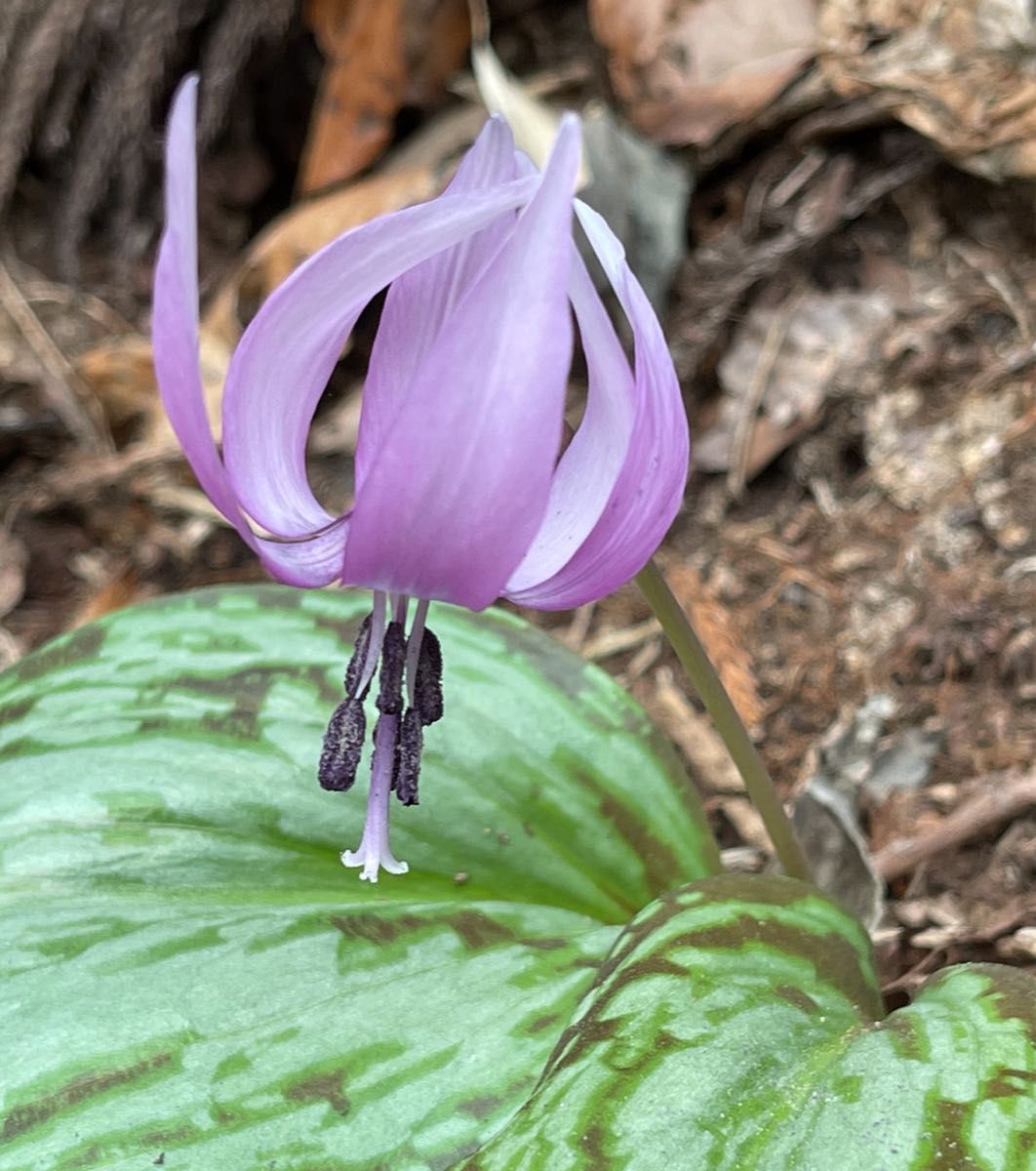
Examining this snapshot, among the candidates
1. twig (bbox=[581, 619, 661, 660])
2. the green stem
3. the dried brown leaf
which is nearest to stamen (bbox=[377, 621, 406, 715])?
the green stem

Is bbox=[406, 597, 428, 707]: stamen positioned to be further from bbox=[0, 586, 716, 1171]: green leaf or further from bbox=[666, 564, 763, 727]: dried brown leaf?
bbox=[666, 564, 763, 727]: dried brown leaf

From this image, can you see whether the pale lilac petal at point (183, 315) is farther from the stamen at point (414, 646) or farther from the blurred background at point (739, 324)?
the blurred background at point (739, 324)

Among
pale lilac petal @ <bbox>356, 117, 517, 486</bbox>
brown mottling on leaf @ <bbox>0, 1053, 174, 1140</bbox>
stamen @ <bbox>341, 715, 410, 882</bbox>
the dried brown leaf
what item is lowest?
the dried brown leaf

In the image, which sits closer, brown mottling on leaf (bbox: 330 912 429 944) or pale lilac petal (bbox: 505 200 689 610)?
pale lilac petal (bbox: 505 200 689 610)

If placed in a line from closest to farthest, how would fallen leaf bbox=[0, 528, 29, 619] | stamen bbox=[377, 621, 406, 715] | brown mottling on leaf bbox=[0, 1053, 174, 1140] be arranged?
brown mottling on leaf bbox=[0, 1053, 174, 1140], stamen bbox=[377, 621, 406, 715], fallen leaf bbox=[0, 528, 29, 619]

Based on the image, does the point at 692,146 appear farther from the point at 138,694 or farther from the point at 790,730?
the point at 138,694

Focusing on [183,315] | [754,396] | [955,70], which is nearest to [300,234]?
[754,396]

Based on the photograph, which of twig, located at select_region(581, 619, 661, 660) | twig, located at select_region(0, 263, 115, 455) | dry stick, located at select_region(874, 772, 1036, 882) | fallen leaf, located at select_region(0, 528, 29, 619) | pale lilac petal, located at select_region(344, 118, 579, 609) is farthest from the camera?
twig, located at select_region(0, 263, 115, 455)
